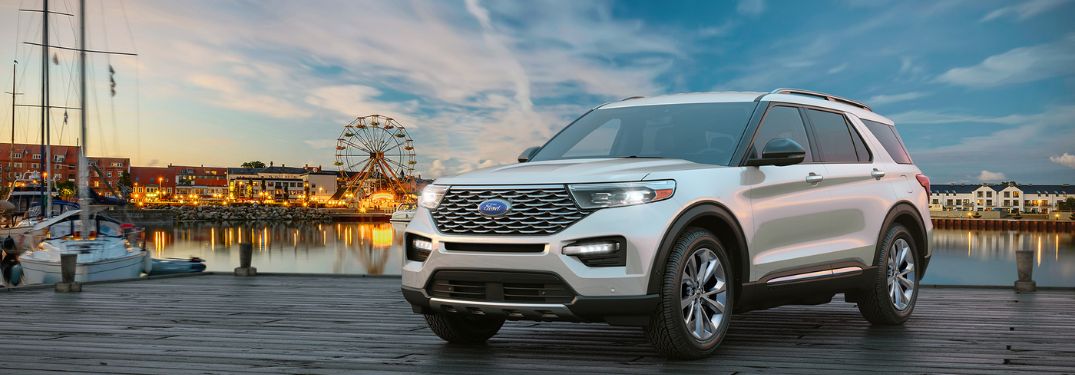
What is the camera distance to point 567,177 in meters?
5.53

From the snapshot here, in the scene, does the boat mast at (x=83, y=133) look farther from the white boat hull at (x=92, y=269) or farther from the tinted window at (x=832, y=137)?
the tinted window at (x=832, y=137)

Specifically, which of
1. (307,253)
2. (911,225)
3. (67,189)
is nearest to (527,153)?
(911,225)

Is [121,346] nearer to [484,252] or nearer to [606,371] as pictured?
[484,252]

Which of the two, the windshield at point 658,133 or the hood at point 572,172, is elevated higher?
the windshield at point 658,133

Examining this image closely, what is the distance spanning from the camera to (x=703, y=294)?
19.3ft

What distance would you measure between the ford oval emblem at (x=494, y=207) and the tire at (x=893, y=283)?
3705mm

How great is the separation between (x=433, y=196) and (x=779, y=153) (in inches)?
90.0

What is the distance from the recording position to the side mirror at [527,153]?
285 inches

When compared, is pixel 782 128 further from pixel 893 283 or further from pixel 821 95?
pixel 893 283

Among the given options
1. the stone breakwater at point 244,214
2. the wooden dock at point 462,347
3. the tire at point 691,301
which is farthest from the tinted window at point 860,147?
the stone breakwater at point 244,214

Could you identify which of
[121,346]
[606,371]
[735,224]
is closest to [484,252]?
[606,371]

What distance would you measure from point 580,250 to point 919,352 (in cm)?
261

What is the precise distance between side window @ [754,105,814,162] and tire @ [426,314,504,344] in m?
2.30

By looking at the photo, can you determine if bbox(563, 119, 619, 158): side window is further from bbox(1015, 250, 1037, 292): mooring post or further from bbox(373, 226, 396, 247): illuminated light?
bbox(373, 226, 396, 247): illuminated light
